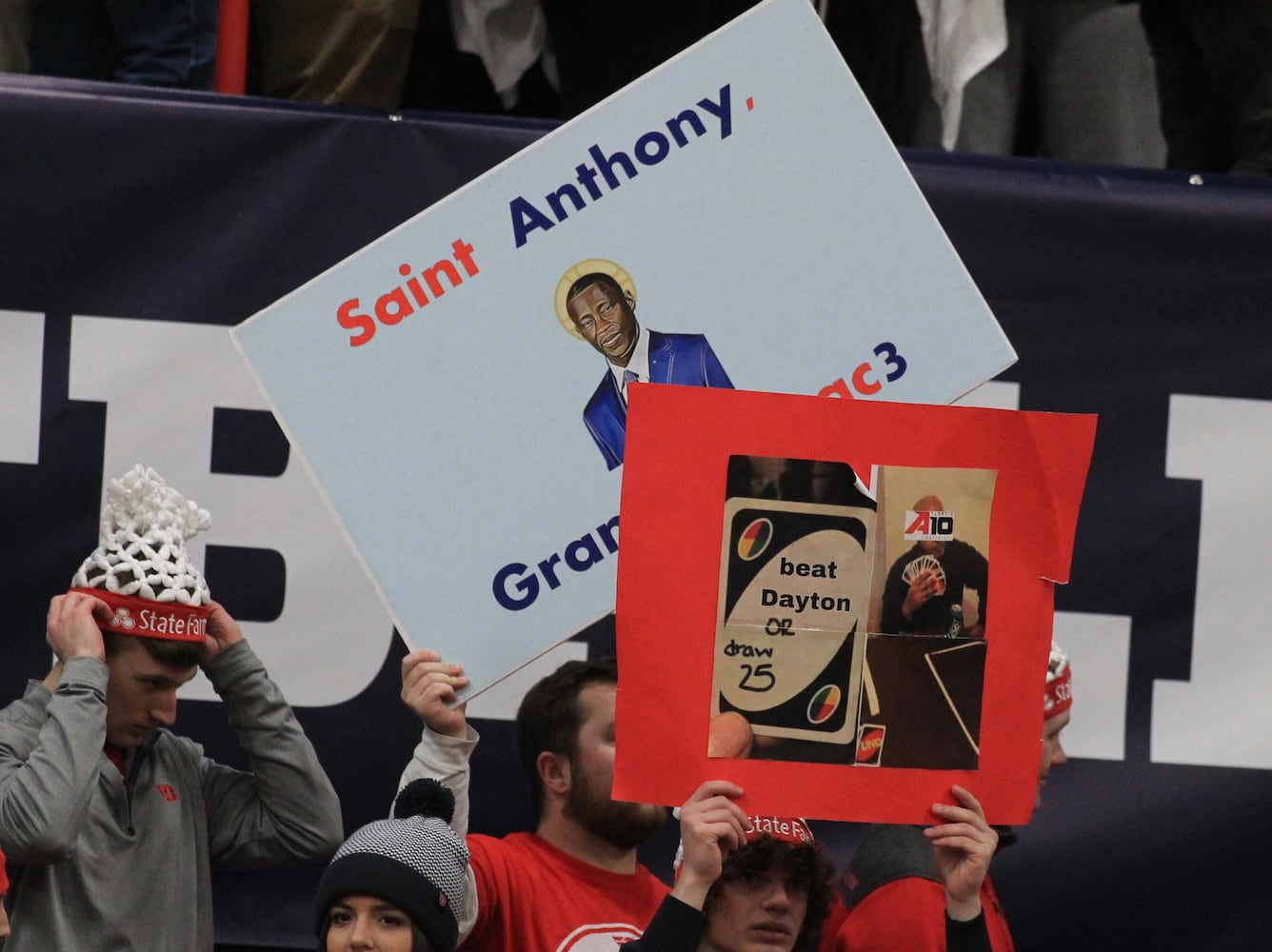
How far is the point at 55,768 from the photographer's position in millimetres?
2359

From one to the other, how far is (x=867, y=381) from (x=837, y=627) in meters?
0.42

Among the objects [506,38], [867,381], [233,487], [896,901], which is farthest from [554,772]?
[506,38]

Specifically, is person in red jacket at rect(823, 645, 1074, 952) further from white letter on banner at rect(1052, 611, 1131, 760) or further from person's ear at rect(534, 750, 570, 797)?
white letter on banner at rect(1052, 611, 1131, 760)

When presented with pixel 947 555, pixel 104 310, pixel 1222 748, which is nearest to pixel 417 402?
pixel 947 555

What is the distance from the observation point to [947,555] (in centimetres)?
212

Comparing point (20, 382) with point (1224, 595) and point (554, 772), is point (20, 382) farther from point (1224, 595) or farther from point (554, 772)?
point (1224, 595)

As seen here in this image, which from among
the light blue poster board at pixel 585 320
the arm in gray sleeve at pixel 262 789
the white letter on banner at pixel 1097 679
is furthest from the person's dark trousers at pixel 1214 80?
the arm in gray sleeve at pixel 262 789

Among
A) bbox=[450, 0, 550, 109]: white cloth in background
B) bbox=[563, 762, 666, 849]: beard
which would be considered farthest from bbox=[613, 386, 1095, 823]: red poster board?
bbox=[450, 0, 550, 109]: white cloth in background

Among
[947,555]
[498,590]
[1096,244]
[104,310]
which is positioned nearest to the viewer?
[947,555]

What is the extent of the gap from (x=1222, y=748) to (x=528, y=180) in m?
1.91

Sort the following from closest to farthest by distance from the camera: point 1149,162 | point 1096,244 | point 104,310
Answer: point 104,310 < point 1096,244 < point 1149,162

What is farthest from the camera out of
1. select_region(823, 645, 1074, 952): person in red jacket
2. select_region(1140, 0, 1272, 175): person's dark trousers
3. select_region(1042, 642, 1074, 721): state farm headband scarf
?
select_region(1140, 0, 1272, 175): person's dark trousers

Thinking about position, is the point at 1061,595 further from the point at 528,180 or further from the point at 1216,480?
the point at 528,180

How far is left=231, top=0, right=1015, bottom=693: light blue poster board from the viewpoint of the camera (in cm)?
231
